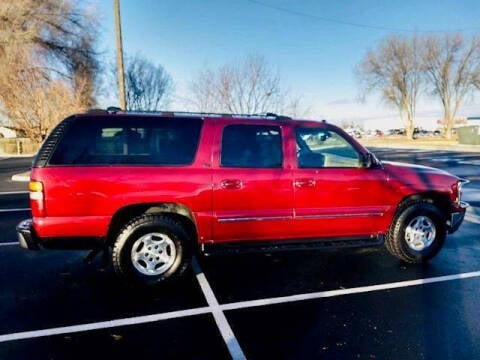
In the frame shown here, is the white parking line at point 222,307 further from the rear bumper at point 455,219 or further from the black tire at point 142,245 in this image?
the rear bumper at point 455,219

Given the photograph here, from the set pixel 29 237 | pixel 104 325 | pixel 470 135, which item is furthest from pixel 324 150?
pixel 470 135

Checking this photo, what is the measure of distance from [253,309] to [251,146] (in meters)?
1.83

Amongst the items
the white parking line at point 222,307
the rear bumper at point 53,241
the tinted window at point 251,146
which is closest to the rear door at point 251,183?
the tinted window at point 251,146

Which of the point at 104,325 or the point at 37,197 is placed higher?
the point at 37,197

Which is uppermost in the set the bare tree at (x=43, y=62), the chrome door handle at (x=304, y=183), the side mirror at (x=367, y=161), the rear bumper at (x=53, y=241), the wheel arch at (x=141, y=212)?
the bare tree at (x=43, y=62)

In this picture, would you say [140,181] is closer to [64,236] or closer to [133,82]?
[64,236]

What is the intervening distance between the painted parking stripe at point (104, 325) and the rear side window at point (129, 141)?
5.15ft

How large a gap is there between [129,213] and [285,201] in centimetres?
180

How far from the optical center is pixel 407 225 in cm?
486

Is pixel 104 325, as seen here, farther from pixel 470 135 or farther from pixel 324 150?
pixel 470 135

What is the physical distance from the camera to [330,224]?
461 cm

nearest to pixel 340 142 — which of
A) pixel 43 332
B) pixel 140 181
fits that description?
pixel 140 181

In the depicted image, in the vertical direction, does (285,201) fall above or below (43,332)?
above

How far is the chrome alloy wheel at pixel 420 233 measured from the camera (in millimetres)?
4898
